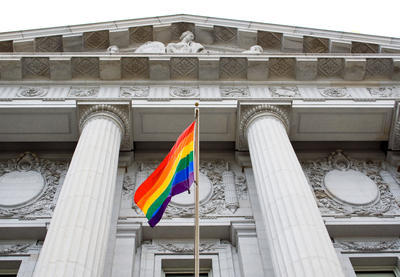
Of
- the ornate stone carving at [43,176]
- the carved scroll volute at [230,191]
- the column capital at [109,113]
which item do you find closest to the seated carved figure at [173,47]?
the column capital at [109,113]

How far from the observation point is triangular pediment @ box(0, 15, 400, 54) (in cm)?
1875

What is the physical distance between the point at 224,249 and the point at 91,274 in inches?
171

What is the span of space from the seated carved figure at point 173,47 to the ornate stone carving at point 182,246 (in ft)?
23.6

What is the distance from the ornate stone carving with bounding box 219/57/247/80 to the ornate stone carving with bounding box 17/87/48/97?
232 inches

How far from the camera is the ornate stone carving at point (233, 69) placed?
17.2 m

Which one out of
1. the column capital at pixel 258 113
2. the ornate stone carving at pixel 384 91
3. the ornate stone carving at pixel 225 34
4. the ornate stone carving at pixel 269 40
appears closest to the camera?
the column capital at pixel 258 113

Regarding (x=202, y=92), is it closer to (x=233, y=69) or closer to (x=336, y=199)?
(x=233, y=69)

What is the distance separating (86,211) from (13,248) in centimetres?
326

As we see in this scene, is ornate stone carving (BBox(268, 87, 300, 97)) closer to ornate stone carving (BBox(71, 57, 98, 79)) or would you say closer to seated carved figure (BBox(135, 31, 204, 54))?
seated carved figure (BBox(135, 31, 204, 54))

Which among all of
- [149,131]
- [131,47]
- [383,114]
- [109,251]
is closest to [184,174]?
[109,251]

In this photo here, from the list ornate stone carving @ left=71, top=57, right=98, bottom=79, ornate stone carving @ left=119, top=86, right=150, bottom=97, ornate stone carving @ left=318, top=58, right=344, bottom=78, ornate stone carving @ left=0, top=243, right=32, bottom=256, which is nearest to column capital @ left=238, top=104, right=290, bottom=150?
ornate stone carving @ left=318, top=58, right=344, bottom=78

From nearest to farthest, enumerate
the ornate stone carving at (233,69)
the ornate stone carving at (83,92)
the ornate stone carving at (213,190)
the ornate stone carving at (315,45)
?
the ornate stone carving at (213,190) → the ornate stone carving at (83,92) → the ornate stone carving at (233,69) → the ornate stone carving at (315,45)

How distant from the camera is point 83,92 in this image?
16578 millimetres

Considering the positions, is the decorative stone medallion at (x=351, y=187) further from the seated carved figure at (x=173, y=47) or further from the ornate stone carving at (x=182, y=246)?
the seated carved figure at (x=173, y=47)
